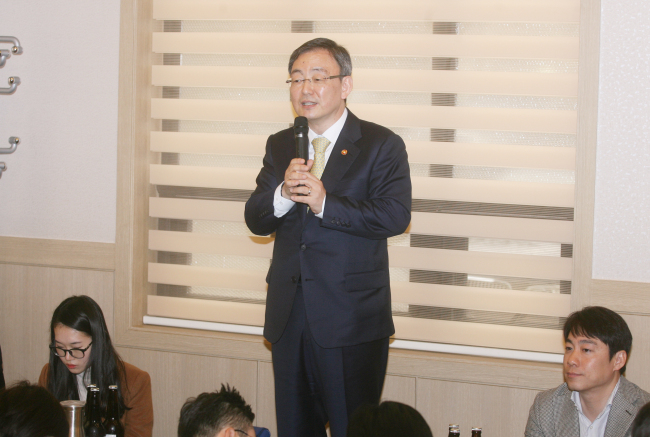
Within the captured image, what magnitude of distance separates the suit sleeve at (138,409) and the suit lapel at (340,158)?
0.95m

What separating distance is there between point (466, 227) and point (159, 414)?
1.79 meters

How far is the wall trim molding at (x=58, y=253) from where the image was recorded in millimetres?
3215

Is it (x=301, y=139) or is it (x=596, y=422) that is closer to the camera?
(x=301, y=139)

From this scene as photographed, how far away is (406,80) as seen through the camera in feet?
9.48

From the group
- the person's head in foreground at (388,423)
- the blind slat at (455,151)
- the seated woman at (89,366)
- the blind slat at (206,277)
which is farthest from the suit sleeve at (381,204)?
the blind slat at (206,277)

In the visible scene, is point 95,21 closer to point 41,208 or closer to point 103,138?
point 103,138

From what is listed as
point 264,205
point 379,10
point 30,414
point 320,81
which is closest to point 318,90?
point 320,81

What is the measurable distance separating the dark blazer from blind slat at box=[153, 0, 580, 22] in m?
0.91

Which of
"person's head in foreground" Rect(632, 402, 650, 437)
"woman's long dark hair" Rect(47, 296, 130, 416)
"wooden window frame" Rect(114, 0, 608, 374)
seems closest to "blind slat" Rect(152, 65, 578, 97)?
"wooden window frame" Rect(114, 0, 608, 374)

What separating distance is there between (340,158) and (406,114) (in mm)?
843

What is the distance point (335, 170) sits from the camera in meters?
2.16

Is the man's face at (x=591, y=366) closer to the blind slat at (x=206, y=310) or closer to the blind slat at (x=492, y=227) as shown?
the blind slat at (x=492, y=227)

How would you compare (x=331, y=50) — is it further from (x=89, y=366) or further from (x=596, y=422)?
(x=596, y=422)

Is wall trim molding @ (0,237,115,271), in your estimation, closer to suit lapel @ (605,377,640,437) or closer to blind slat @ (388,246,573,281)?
blind slat @ (388,246,573,281)
